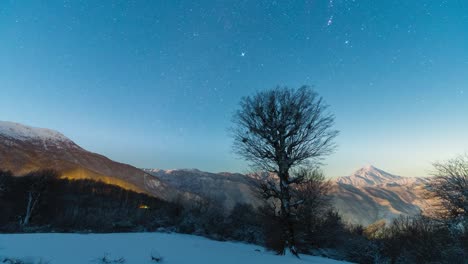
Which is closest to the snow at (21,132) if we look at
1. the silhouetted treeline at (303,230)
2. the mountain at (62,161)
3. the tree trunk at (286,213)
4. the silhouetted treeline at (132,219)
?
the mountain at (62,161)

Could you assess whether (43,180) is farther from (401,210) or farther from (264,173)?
(401,210)

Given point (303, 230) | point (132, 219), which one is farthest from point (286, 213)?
point (132, 219)

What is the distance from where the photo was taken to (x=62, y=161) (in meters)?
140

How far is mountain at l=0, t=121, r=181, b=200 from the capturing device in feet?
395

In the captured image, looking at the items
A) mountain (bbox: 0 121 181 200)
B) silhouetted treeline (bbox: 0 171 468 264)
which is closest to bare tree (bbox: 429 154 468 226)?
silhouetted treeline (bbox: 0 171 468 264)

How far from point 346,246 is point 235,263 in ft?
62.8

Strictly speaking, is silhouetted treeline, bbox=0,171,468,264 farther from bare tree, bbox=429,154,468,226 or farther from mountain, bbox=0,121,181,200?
mountain, bbox=0,121,181,200

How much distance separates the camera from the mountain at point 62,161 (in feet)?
395

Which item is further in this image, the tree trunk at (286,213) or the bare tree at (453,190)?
the bare tree at (453,190)

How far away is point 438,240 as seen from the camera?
1845 centimetres

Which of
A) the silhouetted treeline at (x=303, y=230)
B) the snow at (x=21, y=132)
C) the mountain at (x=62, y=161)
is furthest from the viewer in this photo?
the snow at (x=21, y=132)

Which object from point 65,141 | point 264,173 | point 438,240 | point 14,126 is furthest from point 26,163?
point 438,240

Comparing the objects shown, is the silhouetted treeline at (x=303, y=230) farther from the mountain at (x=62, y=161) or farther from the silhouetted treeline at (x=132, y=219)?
the mountain at (x=62, y=161)

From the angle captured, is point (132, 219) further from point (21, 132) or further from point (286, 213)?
point (21, 132)
